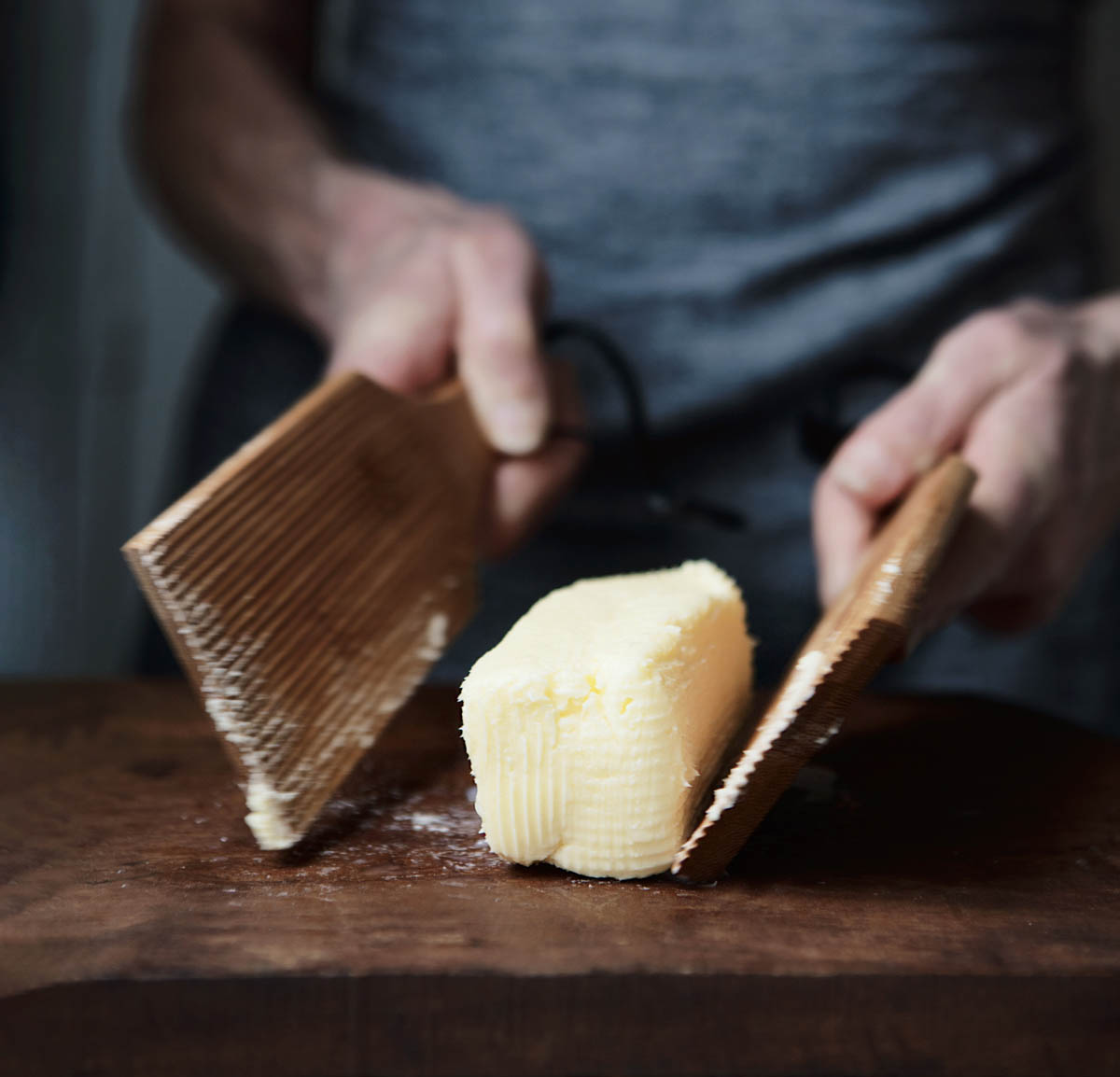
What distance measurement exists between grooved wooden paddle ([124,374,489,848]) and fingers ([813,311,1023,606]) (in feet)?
0.89

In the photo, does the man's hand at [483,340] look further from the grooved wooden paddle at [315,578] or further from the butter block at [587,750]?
the butter block at [587,750]

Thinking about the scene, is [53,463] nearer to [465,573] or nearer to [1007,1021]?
[465,573]

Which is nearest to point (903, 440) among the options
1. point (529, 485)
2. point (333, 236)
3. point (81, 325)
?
point (529, 485)

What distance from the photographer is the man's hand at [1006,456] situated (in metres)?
0.88

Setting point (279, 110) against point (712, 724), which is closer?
point (712, 724)

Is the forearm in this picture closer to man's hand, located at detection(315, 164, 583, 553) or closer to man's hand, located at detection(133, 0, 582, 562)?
Answer: man's hand, located at detection(133, 0, 582, 562)

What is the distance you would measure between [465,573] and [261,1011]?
447mm

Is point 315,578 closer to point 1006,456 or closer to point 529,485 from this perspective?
point 529,485

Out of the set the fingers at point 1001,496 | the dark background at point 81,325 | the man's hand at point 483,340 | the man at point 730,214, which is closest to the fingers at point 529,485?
the man's hand at point 483,340

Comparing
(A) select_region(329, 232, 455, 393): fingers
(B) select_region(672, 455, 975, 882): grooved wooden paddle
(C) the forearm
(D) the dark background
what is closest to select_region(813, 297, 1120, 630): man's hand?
(B) select_region(672, 455, 975, 882): grooved wooden paddle

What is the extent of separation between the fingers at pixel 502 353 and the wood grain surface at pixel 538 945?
337mm

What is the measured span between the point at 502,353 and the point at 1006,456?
39 cm

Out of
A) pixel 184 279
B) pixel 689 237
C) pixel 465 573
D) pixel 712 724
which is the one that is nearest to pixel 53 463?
pixel 184 279

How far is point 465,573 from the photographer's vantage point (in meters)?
0.93
